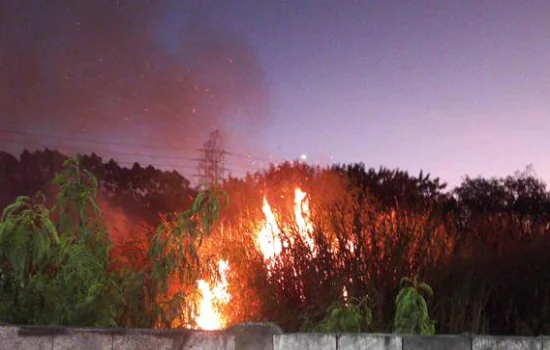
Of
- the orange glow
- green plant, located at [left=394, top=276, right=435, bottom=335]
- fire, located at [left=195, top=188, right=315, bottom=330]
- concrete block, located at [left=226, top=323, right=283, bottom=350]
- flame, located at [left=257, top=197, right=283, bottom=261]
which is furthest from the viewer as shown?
flame, located at [left=257, top=197, right=283, bottom=261]

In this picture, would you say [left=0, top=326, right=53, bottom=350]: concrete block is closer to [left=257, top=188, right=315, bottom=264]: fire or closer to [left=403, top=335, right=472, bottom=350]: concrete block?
[left=403, top=335, right=472, bottom=350]: concrete block

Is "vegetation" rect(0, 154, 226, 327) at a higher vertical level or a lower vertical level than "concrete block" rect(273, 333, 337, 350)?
higher

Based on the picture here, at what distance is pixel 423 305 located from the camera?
7473 mm

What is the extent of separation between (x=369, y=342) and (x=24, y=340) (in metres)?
2.51

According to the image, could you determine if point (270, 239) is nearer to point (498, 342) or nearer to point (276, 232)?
point (276, 232)

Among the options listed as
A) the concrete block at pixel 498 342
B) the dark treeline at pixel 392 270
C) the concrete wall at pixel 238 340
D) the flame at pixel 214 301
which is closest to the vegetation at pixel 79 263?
the concrete wall at pixel 238 340

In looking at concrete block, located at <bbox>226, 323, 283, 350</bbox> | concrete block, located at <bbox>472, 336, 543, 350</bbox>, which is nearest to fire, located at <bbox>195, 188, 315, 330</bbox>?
concrete block, located at <bbox>226, 323, 283, 350</bbox>

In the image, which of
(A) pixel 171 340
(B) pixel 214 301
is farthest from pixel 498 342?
(B) pixel 214 301

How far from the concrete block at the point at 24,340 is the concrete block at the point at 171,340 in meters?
0.52

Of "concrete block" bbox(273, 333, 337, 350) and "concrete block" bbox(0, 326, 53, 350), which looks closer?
"concrete block" bbox(273, 333, 337, 350)

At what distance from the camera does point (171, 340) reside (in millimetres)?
5738

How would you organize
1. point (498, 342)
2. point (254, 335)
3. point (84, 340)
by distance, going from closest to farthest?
point (498, 342), point (254, 335), point (84, 340)

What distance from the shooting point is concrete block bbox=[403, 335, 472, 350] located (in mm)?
5355

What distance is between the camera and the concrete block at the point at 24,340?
587 centimetres
